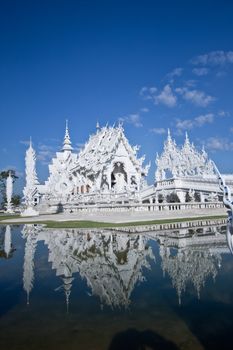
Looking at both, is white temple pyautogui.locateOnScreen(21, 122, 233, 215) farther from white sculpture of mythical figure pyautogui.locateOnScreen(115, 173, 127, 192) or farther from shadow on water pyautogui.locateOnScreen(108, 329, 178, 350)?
shadow on water pyautogui.locateOnScreen(108, 329, 178, 350)

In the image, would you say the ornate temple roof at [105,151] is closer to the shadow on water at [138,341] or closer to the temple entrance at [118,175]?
the temple entrance at [118,175]

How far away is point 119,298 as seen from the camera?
510 centimetres

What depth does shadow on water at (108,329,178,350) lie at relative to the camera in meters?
3.41

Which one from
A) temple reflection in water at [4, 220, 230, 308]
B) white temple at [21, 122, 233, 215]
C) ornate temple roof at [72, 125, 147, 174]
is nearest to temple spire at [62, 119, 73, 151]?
white temple at [21, 122, 233, 215]

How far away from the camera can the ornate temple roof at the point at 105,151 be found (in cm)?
3753

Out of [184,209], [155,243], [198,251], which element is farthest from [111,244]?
[184,209]

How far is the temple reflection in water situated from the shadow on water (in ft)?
3.27

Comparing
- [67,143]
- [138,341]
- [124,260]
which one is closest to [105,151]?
[67,143]

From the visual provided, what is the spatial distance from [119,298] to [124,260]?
2844 mm

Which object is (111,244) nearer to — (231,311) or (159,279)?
(159,279)

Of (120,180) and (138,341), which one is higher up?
(120,180)

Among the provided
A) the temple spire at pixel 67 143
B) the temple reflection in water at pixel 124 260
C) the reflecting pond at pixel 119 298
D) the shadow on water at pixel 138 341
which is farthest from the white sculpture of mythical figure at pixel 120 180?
the shadow on water at pixel 138 341

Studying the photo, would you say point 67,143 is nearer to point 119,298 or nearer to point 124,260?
point 124,260

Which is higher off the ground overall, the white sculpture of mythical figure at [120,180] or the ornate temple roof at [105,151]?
the ornate temple roof at [105,151]
